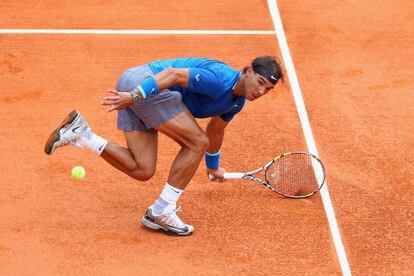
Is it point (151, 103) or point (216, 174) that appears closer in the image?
point (151, 103)

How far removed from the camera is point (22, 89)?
1030cm

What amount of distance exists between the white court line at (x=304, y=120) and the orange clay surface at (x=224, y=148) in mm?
61

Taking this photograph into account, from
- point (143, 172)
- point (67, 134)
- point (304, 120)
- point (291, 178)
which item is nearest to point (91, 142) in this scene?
point (67, 134)

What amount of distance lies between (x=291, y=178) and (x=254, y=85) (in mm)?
1499

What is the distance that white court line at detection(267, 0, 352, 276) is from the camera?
8.11 meters

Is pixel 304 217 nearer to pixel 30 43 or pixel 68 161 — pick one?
pixel 68 161

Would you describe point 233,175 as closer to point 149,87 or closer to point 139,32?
point 149,87

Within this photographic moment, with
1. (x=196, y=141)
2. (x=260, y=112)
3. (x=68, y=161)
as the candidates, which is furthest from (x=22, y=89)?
(x=196, y=141)

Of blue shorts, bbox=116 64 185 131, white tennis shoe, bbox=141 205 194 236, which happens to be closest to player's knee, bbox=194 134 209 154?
blue shorts, bbox=116 64 185 131

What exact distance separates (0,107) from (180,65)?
117 inches

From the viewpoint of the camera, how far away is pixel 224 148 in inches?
374

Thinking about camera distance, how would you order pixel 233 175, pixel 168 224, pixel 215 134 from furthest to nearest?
pixel 233 175 < pixel 215 134 < pixel 168 224

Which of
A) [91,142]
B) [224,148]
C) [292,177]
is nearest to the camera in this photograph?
[91,142]

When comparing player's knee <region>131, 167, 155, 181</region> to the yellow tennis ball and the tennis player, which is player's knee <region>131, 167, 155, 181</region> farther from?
the yellow tennis ball
